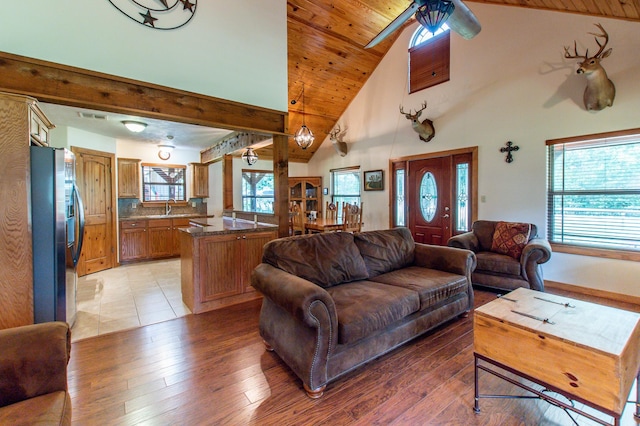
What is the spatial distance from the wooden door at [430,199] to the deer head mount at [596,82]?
77.5 inches

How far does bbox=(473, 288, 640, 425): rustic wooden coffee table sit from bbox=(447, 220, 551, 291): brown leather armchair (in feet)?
5.64

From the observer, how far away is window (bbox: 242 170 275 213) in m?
7.72

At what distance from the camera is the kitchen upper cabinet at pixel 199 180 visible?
260 inches

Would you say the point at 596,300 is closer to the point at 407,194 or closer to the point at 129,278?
the point at 407,194

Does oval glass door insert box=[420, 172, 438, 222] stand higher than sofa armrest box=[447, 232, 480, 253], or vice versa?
oval glass door insert box=[420, 172, 438, 222]

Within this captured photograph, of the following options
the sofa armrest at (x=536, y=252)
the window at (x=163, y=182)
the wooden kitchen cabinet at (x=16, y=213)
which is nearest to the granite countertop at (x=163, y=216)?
the window at (x=163, y=182)

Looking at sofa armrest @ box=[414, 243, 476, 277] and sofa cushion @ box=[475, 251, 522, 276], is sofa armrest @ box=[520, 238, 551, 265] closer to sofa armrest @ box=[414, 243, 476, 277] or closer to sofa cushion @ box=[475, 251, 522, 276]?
sofa cushion @ box=[475, 251, 522, 276]

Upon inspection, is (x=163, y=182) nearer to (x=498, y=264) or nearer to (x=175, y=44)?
(x=175, y=44)

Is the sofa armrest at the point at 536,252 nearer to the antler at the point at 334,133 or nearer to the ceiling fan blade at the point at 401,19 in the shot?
the ceiling fan blade at the point at 401,19

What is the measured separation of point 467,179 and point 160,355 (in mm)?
4994

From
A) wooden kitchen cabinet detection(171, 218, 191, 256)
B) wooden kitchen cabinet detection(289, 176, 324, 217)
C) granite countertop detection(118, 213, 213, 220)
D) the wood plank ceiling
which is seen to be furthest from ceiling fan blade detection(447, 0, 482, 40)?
granite countertop detection(118, 213, 213, 220)

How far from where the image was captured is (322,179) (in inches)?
321

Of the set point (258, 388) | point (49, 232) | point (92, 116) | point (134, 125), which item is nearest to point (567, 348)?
point (258, 388)

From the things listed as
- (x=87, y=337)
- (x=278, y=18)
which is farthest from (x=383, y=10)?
(x=87, y=337)
